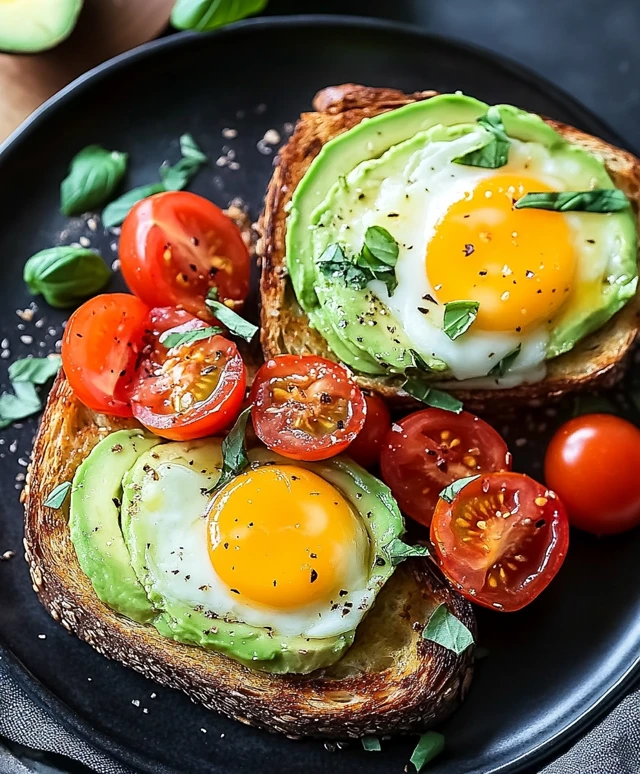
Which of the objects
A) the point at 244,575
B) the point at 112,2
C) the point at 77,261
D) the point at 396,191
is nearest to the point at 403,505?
the point at 244,575

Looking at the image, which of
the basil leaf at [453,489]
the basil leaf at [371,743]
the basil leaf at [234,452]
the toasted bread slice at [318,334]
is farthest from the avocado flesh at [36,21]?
the basil leaf at [371,743]

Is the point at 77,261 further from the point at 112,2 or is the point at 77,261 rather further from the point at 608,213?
the point at 608,213

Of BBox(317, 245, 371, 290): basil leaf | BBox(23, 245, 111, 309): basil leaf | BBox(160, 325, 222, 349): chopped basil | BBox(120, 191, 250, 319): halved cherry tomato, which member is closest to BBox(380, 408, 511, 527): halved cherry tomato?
BBox(317, 245, 371, 290): basil leaf

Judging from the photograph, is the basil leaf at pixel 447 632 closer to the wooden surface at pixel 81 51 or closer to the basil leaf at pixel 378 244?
the basil leaf at pixel 378 244

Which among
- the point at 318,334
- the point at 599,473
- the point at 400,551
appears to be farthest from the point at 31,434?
the point at 599,473

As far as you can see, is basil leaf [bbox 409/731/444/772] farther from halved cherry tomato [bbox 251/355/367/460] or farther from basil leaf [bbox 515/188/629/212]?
basil leaf [bbox 515/188/629/212]

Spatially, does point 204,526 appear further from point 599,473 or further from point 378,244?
point 599,473

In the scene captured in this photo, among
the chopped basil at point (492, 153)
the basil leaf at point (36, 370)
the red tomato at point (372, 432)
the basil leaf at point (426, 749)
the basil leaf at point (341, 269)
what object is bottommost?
the basil leaf at point (426, 749)
